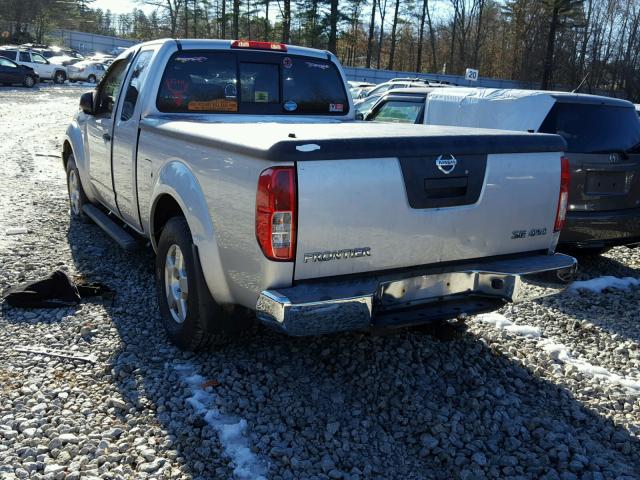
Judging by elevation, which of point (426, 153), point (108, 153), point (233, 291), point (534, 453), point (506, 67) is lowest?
point (534, 453)

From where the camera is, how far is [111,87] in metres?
6.14

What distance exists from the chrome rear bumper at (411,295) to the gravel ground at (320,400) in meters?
0.56

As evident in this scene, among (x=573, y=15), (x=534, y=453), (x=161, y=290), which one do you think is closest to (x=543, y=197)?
(x=534, y=453)

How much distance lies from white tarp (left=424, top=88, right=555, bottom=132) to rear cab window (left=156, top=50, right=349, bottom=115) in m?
2.04

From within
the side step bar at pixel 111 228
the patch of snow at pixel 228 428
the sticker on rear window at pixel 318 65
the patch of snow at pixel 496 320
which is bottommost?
the patch of snow at pixel 228 428

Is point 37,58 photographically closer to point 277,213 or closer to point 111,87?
point 111,87

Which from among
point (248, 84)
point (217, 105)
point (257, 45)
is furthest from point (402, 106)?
point (217, 105)

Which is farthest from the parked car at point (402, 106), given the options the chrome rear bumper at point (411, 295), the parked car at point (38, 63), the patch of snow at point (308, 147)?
the parked car at point (38, 63)

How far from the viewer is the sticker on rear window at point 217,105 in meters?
5.18

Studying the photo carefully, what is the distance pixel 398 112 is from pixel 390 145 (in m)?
5.23

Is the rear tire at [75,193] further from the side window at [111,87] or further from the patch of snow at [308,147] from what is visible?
the patch of snow at [308,147]

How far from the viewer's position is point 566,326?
512cm

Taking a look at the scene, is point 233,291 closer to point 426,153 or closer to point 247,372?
point 247,372

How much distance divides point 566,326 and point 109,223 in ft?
13.8
